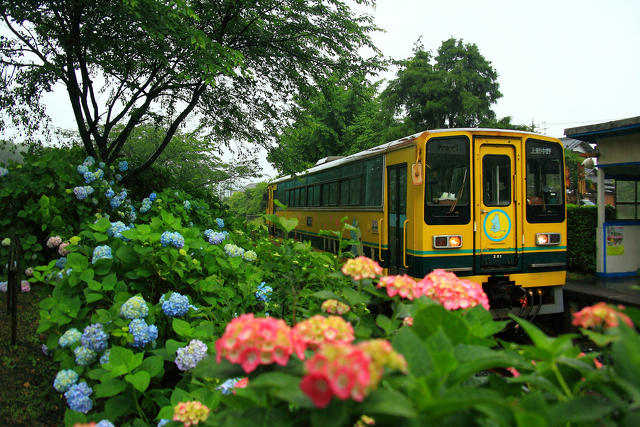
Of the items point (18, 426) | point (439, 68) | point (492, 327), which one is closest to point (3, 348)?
point (18, 426)

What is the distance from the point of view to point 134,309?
216cm

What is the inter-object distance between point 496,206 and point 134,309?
5842 millimetres

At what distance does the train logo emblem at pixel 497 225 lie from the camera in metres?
6.63

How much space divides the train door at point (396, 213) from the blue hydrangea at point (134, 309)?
5232 millimetres

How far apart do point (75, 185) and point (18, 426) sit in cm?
251

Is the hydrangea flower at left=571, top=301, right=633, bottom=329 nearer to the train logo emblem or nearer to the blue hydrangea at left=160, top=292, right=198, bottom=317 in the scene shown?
the blue hydrangea at left=160, top=292, right=198, bottom=317

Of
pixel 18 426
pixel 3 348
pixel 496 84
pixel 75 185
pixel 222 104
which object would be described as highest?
pixel 496 84

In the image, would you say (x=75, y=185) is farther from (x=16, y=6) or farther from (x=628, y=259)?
(x=628, y=259)

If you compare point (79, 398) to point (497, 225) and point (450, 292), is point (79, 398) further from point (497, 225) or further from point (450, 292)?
point (497, 225)

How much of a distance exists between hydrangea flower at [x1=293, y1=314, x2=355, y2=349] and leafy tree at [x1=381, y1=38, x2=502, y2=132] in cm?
2505

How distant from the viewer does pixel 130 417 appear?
2.25 m

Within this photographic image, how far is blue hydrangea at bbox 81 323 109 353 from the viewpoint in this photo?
6.91ft

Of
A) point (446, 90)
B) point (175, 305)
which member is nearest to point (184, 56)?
point (175, 305)

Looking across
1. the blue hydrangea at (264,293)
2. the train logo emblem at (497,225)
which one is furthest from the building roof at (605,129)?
the blue hydrangea at (264,293)
